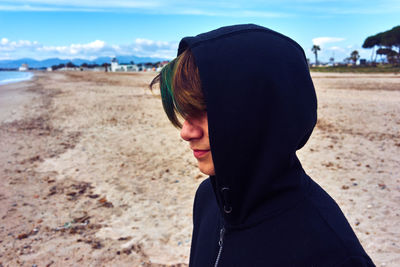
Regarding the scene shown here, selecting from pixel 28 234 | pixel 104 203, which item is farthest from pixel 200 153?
pixel 104 203

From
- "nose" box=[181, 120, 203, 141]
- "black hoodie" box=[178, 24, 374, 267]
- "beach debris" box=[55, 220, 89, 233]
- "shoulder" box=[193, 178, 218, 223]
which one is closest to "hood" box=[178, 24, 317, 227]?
"black hoodie" box=[178, 24, 374, 267]

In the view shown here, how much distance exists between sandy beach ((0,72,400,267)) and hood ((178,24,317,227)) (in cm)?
90

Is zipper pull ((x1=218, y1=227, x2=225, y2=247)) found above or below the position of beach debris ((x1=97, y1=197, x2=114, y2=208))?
above

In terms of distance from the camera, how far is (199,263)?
4.71 ft

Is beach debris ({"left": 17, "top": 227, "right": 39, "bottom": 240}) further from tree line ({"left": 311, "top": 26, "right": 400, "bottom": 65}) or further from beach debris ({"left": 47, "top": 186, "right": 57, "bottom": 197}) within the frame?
tree line ({"left": 311, "top": 26, "right": 400, "bottom": 65})

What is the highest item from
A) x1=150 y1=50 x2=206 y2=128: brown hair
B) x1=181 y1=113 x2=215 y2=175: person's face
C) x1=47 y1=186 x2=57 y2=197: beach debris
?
x1=150 y1=50 x2=206 y2=128: brown hair

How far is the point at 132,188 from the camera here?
19.6ft

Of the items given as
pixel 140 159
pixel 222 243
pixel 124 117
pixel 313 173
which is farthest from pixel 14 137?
pixel 222 243

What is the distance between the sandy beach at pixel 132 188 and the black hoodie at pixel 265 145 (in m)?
0.91

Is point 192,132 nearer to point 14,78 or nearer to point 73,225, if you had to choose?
point 73,225

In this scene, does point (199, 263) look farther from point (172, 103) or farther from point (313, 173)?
point (313, 173)

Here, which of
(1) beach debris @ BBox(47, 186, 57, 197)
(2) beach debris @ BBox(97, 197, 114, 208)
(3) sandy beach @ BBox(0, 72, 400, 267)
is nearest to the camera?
(3) sandy beach @ BBox(0, 72, 400, 267)

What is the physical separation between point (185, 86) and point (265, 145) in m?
0.40

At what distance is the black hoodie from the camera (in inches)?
41.6
